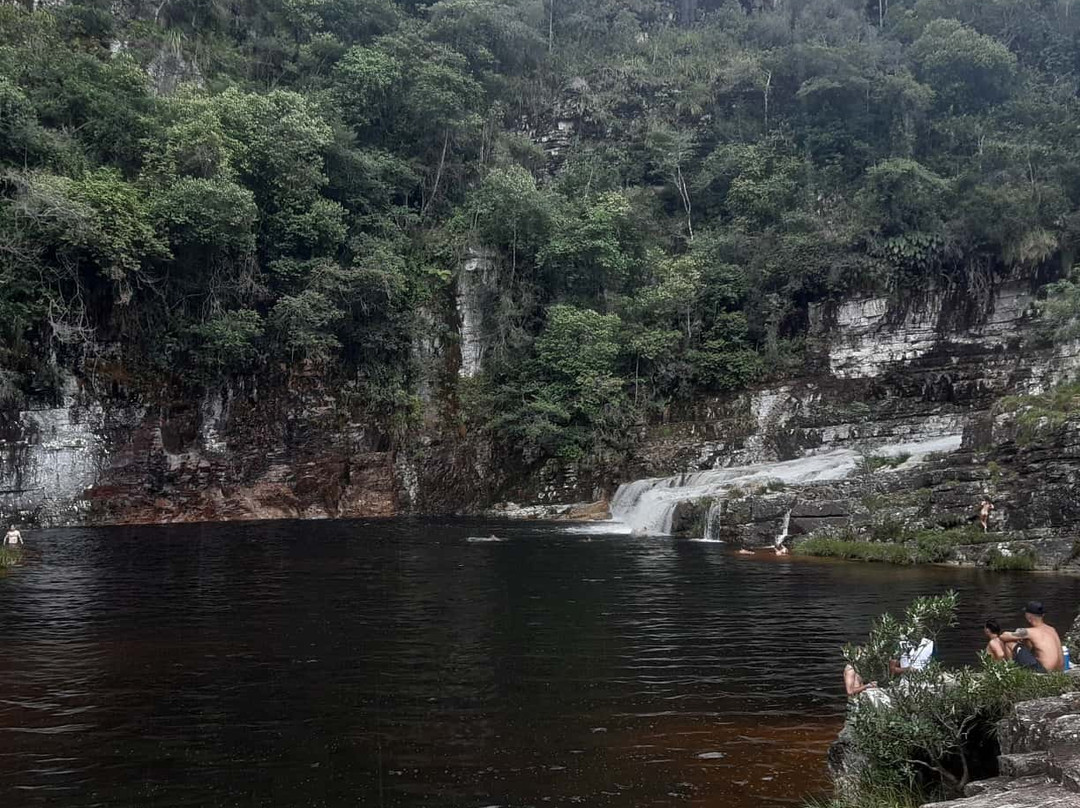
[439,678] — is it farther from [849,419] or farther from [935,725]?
[849,419]

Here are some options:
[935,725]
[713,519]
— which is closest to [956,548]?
[713,519]

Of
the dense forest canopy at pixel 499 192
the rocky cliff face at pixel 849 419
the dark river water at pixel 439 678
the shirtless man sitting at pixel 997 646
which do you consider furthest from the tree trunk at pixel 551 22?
the shirtless man sitting at pixel 997 646

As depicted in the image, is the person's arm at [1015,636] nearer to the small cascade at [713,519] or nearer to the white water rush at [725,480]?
the white water rush at [725,480]

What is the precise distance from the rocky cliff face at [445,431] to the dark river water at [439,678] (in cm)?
1352

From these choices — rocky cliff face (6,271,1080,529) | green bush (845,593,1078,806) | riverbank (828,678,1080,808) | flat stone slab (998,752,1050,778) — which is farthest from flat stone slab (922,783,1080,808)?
rocky cliff face (6,271,1080,529)

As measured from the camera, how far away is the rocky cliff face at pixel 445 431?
31438 millimetres

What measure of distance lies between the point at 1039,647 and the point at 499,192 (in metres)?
33.6

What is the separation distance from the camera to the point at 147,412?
3319 centimetres

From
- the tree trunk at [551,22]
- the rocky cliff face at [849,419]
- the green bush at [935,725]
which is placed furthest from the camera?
the tree trunk at [551,22]

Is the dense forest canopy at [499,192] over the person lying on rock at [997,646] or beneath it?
over

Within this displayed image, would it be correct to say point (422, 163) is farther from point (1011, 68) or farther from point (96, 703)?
point (96, 703)

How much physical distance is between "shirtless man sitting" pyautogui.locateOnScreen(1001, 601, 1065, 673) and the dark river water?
192 cm

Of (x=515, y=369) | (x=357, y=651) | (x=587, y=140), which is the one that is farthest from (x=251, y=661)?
(x=587, y=140)

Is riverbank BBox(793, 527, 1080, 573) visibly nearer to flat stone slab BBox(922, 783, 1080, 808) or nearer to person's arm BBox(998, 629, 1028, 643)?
person's arm BBox(998, 629, 1028, 643)
